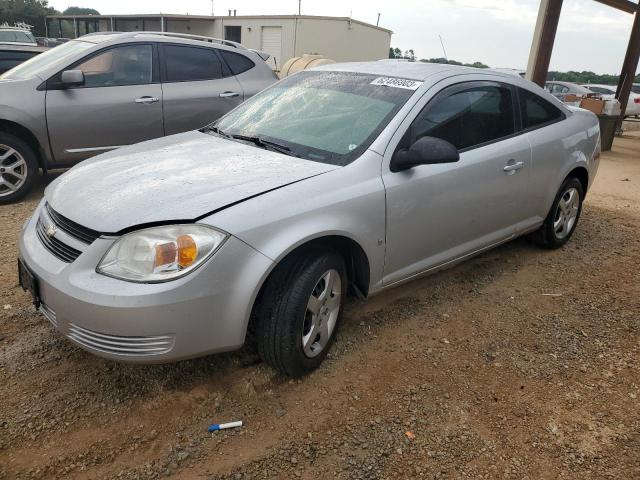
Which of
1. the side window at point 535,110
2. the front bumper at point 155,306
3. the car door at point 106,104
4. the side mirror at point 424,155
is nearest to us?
the front bumper at point 155,306

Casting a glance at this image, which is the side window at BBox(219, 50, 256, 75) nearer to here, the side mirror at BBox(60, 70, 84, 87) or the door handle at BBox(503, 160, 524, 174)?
the side mirror at BBox(60, 70, 84, 87)

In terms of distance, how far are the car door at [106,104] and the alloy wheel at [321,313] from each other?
148 inches

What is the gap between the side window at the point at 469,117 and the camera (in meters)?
3.26

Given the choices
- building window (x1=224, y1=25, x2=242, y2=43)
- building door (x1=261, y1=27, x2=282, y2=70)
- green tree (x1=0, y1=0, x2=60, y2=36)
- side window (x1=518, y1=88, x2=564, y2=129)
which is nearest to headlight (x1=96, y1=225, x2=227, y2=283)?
side window (x1=518, y1=88, x2=564, y2=129)

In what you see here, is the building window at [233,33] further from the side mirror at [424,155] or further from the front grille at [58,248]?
the front grille at [58,248]

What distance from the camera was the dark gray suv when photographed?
17.1 ft

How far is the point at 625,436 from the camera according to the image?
2566mm

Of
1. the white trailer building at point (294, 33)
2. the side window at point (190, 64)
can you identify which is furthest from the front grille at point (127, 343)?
the white trailer building at point (294, 33)

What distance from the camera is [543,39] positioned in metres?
9.95

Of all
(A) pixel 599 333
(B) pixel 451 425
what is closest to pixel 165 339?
(B) pixel 451 425

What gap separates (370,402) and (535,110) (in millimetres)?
2792

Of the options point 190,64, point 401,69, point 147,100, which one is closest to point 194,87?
point 190,64

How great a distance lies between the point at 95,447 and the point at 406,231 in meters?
1.92

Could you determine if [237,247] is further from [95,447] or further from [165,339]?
[95,447]
